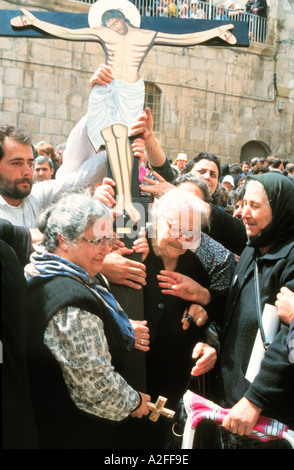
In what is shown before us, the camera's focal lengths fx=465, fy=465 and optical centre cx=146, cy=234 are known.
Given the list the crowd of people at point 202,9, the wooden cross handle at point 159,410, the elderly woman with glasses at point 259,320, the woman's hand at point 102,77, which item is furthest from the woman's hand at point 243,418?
the crowd of people at point 202,9

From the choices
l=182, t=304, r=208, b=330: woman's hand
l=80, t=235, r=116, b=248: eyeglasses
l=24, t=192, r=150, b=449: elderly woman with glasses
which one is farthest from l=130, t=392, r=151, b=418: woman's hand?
l=80, t=235, r=116, b=248: eyeglasses

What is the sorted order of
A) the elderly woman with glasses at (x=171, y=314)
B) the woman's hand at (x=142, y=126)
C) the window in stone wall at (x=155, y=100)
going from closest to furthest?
the elderly woman with glasses at (x=171, y=314) < the woman's hand at (x=142, y=126) < the window in stone wall at (x=155, y=100)

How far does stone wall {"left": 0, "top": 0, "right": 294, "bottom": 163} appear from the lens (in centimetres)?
1148

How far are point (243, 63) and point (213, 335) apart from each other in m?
13.8

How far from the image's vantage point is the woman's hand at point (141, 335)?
2107 mm

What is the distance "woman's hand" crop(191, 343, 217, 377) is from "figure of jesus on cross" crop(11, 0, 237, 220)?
29.0 inches

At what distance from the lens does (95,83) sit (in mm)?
2484

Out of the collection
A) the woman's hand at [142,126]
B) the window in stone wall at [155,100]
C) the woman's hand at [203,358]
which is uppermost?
the window in stone wall at [155,100]

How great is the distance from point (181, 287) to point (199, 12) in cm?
1347

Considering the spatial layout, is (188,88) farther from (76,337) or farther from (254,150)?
(76,337)

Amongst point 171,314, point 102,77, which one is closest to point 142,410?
point 171,314

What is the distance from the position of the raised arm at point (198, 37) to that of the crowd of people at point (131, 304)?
493mm

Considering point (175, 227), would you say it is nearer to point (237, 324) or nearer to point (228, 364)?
point (237, 324)

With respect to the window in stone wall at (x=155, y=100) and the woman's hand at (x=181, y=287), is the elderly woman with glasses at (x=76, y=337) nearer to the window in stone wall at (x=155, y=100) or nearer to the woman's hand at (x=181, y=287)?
the woman's hand at (x=181, y=287)
